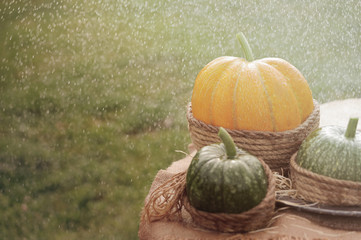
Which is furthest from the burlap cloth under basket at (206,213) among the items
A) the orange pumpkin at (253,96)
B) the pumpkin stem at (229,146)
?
the orange pumpkin at (253,96)

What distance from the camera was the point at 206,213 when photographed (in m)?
1.60

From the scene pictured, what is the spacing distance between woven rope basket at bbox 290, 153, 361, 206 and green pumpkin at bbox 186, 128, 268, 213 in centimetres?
19

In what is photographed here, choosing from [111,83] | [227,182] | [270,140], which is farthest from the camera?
[111,83]

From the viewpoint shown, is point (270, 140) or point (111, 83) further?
point (111, 83)

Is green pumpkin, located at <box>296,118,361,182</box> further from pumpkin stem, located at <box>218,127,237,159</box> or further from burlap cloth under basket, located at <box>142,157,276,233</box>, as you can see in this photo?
pumpkin stem, located at <box>218,127,237,159</box>

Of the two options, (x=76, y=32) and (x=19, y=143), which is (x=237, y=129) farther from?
(x=76, y=32)

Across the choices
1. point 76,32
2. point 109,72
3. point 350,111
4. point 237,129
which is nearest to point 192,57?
point 109,72

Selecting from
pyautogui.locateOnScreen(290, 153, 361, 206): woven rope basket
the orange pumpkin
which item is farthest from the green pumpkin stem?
the orange pumpkin

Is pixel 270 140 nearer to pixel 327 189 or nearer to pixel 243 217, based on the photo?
pixel 327 189

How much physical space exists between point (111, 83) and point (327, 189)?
368cm

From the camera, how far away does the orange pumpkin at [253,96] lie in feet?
6.36

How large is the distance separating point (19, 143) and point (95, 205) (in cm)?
115

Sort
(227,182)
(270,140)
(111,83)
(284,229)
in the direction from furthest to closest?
(111,83) → (270,140) → (284,229) → (227,182)

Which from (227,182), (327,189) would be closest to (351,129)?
(327,189)
